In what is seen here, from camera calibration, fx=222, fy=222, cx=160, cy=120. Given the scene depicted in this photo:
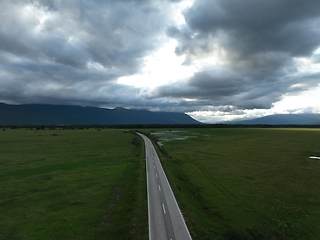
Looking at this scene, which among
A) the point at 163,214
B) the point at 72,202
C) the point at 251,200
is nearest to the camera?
the point at 163,214

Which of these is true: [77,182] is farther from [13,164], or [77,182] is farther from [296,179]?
[296,179]

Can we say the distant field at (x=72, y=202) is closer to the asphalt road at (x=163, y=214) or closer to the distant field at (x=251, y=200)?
the asphalt road at (x=163, y=214)

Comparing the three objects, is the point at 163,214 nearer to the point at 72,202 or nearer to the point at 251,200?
the point at 72,202

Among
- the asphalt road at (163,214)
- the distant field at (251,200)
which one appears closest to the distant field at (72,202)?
the asphalt road at (163,214)

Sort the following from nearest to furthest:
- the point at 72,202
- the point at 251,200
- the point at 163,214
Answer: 1. the point at 163,214
2. the point at 72,202
3. the point at 251,200

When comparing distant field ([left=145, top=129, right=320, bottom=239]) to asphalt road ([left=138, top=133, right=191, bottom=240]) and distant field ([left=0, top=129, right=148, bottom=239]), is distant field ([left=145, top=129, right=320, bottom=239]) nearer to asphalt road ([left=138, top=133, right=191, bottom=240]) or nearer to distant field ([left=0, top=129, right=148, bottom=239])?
asphalt road ([left=138, top=133, right=191, bottom=240])

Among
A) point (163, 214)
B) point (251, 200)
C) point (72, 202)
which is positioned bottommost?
point (251, 200)

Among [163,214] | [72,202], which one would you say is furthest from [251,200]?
[72,202]

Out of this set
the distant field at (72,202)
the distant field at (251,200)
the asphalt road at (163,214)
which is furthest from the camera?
the distant field at (251,200)

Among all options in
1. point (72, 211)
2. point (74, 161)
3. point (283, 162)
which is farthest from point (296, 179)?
point (74, 161)
